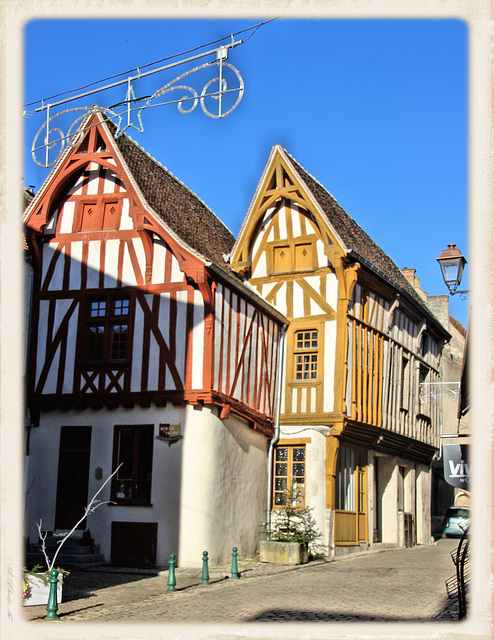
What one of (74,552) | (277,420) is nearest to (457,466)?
(74,552)

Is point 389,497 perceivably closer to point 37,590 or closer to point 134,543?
point 134,543

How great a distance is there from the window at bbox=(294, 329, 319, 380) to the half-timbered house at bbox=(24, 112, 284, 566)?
123 centimetres

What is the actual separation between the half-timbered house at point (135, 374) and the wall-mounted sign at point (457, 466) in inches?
325

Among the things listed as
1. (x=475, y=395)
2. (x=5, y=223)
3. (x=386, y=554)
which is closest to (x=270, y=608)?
(x=475, y=395)

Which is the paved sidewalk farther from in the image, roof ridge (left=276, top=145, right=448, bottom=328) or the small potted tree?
roof ridge (left=276, top=145, right=448, bottom=328)

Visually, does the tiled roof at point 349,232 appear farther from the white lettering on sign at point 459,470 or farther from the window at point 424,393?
the white lettering on sign at point 459,470

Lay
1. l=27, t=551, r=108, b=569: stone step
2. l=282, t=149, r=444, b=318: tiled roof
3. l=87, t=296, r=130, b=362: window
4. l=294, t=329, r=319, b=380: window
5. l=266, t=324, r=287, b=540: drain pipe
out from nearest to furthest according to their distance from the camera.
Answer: l=27, t=551, r=108, b=569: stone step → l=87, t=296, r=130, b=362: window → l=266, t=324, r=287, b=540: drain pipe → l=294, t=329, r=319, b=380: window → l=282, t=149, r=444, b=318: tiled roof

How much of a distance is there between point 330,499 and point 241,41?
1159cm

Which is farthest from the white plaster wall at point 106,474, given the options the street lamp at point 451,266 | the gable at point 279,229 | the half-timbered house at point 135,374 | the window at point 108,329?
the street lamp at point 451,266

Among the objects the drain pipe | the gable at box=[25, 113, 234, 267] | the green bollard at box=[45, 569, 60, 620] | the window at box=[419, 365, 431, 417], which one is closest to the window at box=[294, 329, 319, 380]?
the drain pipe

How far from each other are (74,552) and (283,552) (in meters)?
4.18

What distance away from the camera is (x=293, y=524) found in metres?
17.2

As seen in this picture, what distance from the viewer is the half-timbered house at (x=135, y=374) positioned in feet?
51.6

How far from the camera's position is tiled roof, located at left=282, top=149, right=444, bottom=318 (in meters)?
19.5
